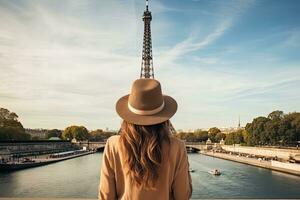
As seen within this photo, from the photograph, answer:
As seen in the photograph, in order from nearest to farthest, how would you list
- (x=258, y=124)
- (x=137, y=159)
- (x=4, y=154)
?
1. (x=137, y=159)
2. (x=4, y=154)
3. (x=258, y=124)

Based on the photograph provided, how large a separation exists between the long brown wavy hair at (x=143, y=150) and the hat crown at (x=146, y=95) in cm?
6

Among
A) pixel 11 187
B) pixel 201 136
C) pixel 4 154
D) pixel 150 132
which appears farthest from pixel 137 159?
pixel 201 136

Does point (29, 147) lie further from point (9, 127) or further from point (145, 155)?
point (145, 155)

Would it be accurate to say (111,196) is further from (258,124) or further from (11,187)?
(258,124)

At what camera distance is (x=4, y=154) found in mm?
27016

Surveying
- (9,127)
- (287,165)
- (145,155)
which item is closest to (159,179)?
(145,155)

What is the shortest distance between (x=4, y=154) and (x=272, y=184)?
733 inches

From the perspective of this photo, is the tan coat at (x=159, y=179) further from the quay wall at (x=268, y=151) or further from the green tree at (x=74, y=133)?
the green tree at (x=74, y=133)

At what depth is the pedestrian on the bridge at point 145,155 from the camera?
1036 millimetres

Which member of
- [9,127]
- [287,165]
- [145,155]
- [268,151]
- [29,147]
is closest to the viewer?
[145,155]

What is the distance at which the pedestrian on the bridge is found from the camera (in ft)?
3.40

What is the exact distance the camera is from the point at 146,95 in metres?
1.07

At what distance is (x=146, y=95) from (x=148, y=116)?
2.3 inches

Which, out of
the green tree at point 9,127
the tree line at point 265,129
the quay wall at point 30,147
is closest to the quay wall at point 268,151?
the tree line at point 265,129
